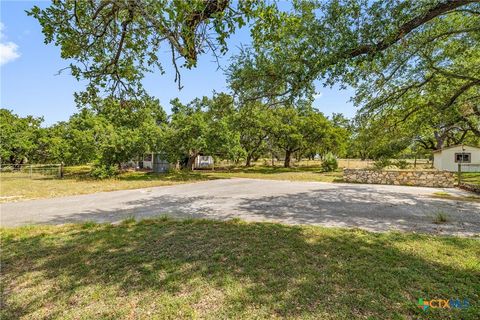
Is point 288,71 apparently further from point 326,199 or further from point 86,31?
point 326,199

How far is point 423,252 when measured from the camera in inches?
151

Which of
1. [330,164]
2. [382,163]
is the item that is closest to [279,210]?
[382,163]

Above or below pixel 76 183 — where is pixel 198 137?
above

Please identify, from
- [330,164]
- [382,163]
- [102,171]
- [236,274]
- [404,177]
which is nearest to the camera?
[236,274]

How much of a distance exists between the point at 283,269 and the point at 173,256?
1716 mm

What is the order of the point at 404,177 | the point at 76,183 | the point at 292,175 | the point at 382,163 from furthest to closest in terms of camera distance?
the point at 292,175 → the point at 382,163 → the point at 76,183 → the point at 404,177

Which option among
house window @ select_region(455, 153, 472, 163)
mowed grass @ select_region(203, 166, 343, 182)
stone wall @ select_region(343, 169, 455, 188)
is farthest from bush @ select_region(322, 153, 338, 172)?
house window @ select_region(455, 153, 472, 163)

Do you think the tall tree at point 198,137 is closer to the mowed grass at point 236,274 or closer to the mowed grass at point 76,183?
the mowed grass at point 76,183

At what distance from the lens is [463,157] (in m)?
23.5

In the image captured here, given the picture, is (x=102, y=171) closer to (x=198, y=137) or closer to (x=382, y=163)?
(x=198, y=137)

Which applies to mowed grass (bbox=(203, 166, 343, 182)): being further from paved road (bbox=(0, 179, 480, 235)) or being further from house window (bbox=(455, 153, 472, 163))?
house window (bbox=(455, 153, 472, 163))

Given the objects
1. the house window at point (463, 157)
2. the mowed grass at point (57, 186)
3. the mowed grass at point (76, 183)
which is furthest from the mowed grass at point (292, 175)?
the house window at point (463, 157)

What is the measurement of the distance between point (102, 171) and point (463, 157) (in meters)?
32.2

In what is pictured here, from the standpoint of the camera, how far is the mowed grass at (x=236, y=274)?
2471 mm
